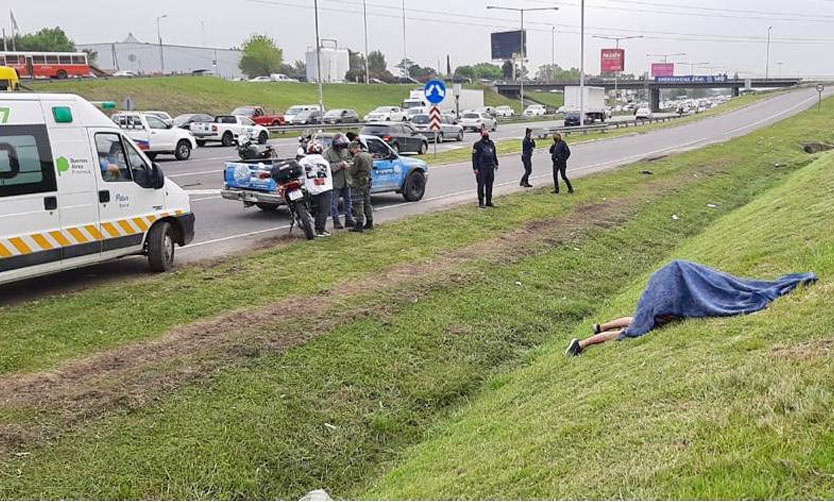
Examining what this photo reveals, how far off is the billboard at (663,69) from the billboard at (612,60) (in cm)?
2965

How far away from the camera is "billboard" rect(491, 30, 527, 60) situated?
142m

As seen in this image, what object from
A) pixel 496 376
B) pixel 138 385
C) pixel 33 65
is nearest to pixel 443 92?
pixel 496 376

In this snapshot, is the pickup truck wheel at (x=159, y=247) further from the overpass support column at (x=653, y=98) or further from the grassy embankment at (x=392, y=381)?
the overpass support column at (x=653, y=98)

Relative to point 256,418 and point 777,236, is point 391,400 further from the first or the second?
point 777,236

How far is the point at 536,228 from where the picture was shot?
15883 mm

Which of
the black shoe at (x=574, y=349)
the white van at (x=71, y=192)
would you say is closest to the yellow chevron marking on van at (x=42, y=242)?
the white van at (x=71, y=192)

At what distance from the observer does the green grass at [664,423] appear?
378cm

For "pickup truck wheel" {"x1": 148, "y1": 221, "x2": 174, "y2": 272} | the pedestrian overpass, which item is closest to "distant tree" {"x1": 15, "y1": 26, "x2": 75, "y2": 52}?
the pedestrian overpass

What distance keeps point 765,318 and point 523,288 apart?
5869 millimetres

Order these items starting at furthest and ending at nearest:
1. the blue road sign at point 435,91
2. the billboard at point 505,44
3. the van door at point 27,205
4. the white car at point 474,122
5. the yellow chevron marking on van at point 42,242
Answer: the billboard at point 505,44 → the white car at point 474,122 → the blue road sign at point 435,91 → the yellow chevron marking on van at point 42,242 → the van door at point 27,205

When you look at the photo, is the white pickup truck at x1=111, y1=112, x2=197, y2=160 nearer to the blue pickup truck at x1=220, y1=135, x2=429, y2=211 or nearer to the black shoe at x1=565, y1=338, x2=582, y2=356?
the blue pickup truck at x1=220, y1=135, x2=429, y2=211

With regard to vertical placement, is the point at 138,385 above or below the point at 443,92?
below

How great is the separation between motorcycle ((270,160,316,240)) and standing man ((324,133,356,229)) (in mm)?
1314

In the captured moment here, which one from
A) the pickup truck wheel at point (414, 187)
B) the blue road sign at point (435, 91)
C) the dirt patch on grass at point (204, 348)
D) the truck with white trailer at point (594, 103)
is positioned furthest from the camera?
the truck with white trailer at point (594, 103)
